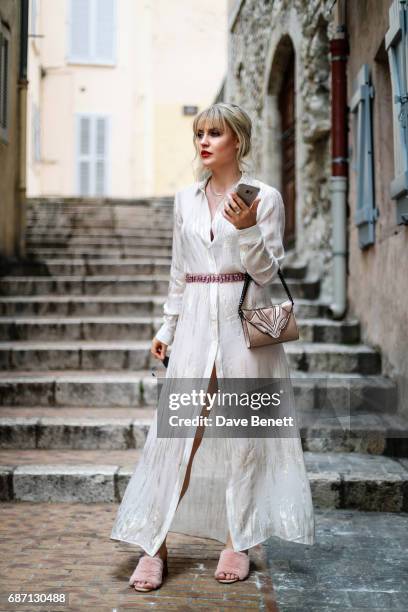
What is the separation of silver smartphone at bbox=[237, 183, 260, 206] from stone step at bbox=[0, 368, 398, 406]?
2776 millimetres

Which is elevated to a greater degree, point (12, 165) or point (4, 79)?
point (4, 79)

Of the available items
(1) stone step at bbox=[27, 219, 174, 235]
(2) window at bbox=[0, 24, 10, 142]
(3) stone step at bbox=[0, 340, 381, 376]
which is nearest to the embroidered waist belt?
(3) stone step at bbox=[0, 340, 381, 376]

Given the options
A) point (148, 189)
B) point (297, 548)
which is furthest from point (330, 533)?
point (148, 189)

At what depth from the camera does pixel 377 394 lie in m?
5.19

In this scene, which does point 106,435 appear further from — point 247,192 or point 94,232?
point 94,232

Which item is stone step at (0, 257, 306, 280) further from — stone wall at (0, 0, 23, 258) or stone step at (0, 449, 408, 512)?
stone step at (0, 449, 408, 512)

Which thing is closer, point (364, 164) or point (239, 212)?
point (239, 212)

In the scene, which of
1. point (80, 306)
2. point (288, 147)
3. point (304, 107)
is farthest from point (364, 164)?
point (288, 147)

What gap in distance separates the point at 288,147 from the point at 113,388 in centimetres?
506

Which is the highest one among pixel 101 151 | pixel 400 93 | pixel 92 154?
pixel 101 151

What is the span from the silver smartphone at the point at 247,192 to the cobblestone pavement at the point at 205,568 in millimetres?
→ 1447

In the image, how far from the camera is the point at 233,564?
2.98 metres

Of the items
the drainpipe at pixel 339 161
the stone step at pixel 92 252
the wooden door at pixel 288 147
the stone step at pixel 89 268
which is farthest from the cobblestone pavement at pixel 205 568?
the wooden door at pixel 288 147

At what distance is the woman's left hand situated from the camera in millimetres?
2670
